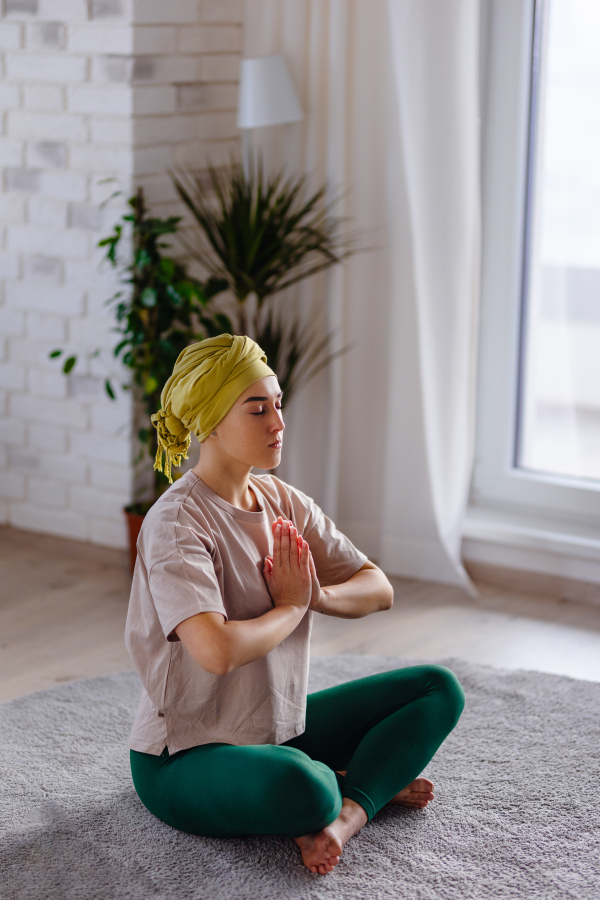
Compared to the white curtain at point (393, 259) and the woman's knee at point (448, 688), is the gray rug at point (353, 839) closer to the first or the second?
the woman's knee at point (448, 688)

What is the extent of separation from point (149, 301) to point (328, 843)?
5.12ft

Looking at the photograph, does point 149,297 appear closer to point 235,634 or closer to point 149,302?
point 149,302

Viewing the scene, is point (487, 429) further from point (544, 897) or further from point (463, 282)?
point (544, 897)

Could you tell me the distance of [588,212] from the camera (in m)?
2.99

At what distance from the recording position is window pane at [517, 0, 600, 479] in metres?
2.92

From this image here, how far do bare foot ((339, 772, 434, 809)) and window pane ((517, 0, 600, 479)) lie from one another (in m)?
1.54

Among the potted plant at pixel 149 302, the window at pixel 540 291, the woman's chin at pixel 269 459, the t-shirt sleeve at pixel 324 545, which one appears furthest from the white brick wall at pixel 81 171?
the woman's chin at pixel 269 459

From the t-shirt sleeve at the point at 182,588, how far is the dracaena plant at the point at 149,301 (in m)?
1.32

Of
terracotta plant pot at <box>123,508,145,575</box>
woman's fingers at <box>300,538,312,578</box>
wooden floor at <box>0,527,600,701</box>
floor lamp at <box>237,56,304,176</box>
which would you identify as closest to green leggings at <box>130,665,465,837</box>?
woman's fingers at <box>300,538,312,578</box>

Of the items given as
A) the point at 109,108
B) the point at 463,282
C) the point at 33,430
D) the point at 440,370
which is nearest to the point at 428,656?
the point at 440,370

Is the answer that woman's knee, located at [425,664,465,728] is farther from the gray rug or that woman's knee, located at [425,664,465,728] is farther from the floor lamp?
the floor lamp

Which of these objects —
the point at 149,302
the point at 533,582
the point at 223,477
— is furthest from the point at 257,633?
the point at 533,582

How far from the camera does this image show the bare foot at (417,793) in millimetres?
1814

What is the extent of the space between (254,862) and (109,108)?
6.99 ft
